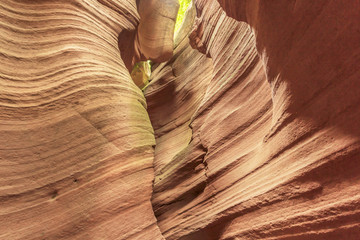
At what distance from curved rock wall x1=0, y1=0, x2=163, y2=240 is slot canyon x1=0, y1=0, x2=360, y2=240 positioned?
1 cm

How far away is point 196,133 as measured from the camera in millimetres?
3582

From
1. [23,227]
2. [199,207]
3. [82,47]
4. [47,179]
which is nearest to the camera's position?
[23,227]

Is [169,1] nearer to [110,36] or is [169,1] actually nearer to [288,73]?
[110,36]

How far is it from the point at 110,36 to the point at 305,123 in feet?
10.7

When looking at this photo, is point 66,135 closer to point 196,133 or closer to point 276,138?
point 196,133

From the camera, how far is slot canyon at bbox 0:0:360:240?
5.41ft

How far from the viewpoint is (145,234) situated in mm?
2857

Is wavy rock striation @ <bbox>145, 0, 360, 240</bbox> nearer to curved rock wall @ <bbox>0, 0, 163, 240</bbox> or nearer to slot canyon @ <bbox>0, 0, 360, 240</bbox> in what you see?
slot canyon @ <bbox>0, 0, 360, 240</bbox>

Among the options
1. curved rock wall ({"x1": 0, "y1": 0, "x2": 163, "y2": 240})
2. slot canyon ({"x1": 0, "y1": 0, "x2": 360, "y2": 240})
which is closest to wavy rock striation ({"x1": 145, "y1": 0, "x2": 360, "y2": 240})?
slot canyon ({"x1": 0, "y1": 0, "x2": 360, "y2": 240})

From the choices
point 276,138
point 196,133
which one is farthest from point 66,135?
point 276,138

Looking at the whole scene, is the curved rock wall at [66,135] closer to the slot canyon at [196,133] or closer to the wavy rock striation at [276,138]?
the slot canyon at [196,133]

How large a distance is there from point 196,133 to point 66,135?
158cm

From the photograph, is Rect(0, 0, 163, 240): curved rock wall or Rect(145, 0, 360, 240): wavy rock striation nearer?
Rect(145, 0, 360, 240): wavy rock striation

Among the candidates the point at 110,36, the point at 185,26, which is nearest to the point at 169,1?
the point at 185,26
